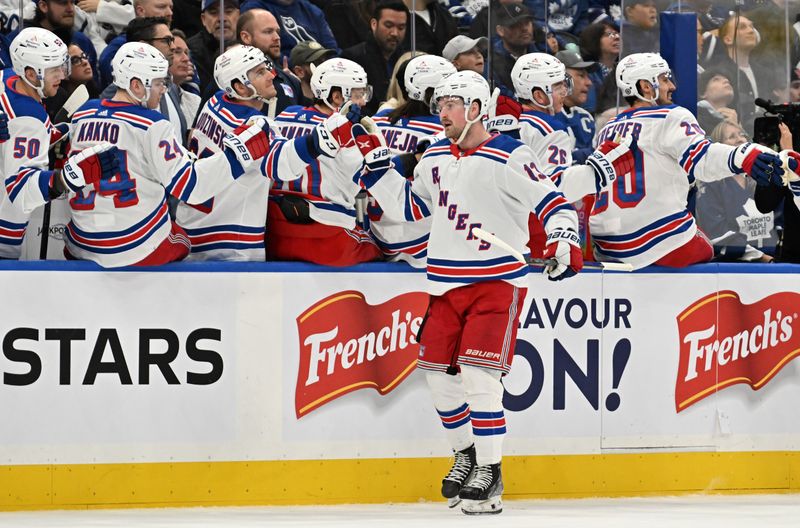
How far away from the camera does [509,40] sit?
7.50m

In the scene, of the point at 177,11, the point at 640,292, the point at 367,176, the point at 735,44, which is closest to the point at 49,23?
the point at 177,11

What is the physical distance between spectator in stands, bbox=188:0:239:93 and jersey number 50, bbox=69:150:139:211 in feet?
4.92

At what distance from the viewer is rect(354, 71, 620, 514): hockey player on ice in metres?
5.15

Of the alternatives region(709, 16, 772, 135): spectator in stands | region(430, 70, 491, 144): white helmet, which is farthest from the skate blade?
region(709, 16, 772, 135): spectator in stands

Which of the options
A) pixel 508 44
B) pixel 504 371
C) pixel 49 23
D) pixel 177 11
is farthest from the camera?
pixel 508 44

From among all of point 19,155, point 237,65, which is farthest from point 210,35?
point 19,155

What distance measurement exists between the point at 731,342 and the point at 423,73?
69.7 inches

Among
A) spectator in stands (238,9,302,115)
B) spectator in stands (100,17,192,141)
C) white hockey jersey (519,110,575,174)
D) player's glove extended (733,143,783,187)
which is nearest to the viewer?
player's glove extended (733,143,783,187)

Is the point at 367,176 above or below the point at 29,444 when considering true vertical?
above

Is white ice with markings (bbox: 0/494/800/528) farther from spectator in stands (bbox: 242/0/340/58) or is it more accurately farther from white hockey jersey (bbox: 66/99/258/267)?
spectator in stands (bbox: 242/0/340/58)

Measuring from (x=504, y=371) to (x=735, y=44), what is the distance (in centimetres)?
352

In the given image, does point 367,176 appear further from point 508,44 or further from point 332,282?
point 508,44

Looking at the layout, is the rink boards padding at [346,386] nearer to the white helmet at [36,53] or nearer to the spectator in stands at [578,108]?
the white helmet at [36,53]

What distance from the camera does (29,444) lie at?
5.21m
